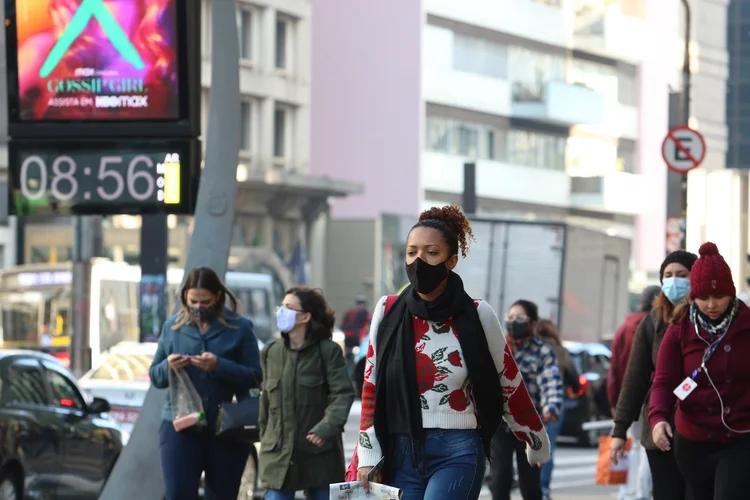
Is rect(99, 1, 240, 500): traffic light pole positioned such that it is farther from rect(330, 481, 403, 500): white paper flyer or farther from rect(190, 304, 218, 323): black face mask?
rect(330, 481, 403, 500): white paper flyer

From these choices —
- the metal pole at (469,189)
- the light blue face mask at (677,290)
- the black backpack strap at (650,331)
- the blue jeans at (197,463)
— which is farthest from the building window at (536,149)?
the black backpack strap at (650,331)

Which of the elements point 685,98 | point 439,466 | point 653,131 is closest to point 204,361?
point 439,466

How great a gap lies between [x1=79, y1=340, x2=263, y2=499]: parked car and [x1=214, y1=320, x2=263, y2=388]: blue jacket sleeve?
6.05m

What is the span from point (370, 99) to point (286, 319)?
59.7m

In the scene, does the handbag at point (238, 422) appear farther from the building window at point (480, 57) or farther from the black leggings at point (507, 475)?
the building window at point (480, 57)

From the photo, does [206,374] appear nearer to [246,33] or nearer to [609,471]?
[609,471]

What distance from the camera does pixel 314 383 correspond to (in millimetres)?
10531

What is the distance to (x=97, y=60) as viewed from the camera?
12648mm

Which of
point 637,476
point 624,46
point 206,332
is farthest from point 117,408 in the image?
point 624,46

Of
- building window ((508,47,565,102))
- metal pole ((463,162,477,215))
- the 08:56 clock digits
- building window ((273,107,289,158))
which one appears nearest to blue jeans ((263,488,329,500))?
the 08:56 clock digits

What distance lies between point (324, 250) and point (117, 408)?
46280mm

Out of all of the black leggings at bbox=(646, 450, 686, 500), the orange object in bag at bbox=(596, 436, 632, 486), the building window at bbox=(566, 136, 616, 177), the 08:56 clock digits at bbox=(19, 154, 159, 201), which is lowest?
the orange object in bag at bbox=(596, 436, 632, 486)

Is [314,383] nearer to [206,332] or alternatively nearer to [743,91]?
[206,332]

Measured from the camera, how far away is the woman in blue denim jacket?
10.6 m
